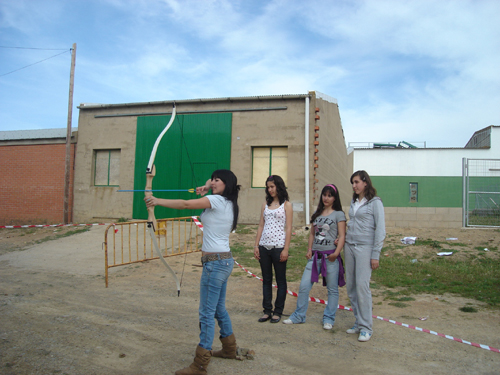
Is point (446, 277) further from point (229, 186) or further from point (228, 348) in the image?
point (229, 186)

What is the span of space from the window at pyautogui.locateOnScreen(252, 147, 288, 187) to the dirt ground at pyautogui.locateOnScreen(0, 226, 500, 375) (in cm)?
700

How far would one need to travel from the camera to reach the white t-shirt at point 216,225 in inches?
125

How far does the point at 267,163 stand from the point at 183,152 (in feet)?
10.9

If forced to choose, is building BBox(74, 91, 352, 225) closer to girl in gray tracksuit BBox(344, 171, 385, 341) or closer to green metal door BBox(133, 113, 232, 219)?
green metal door BBox(133, 113, 232, 219)

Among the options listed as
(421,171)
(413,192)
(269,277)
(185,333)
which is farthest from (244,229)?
(421,171)

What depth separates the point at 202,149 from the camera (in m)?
14.0

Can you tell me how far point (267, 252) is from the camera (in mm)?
4504

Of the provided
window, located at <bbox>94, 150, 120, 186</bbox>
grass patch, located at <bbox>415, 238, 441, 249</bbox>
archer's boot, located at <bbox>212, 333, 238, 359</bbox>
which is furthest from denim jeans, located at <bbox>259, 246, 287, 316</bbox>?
window, located at <bbox>94, 150, 120, 186</bbox>

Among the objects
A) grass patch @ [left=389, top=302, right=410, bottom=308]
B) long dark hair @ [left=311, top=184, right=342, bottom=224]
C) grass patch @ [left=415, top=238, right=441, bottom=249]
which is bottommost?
grass patch @ [left=389, top=302, right=410, bottom=308]

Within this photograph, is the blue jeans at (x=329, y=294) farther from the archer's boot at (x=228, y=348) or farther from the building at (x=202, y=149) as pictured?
the building at (x=202, y=149)

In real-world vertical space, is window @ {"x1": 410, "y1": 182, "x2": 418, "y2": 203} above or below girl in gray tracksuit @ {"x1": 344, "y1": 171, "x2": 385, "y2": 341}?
above

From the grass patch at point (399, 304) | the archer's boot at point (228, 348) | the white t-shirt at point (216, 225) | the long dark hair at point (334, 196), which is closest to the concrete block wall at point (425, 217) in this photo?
the grass patch at point (399, 304)

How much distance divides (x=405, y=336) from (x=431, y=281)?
2.94 meters

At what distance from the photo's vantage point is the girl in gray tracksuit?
3.92m
